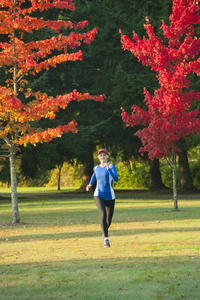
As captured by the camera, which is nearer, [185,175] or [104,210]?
[104,210]

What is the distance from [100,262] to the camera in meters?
8.55

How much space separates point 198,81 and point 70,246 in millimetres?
19428

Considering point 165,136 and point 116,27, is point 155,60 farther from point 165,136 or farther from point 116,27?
point 116,27

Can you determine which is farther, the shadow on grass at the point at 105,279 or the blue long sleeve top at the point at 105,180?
the blue long sleeve top at the point at 105,180

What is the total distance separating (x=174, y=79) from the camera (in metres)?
19.5

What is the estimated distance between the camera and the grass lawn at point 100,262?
654cm

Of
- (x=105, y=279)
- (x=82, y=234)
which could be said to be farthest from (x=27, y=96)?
(x=105, y=279)

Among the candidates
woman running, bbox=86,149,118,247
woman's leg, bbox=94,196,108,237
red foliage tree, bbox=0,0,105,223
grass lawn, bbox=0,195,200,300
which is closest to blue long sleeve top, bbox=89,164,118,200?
woman running, bbox=86,149,118,247

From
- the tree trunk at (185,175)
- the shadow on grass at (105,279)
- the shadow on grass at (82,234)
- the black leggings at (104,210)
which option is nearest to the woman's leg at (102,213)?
the black leggings at (104,210)

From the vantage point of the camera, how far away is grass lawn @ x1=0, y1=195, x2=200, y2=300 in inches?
257

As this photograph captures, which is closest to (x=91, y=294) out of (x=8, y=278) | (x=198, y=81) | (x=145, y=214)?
(x=8, y=278)

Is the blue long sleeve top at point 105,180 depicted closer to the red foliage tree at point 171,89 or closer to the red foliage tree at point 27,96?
the red foliage tree at point 27,96

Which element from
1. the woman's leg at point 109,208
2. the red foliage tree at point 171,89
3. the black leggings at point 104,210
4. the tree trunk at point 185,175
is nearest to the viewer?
the black leggings at point 104,210

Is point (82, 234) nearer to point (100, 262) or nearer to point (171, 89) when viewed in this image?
point (100, 262)
